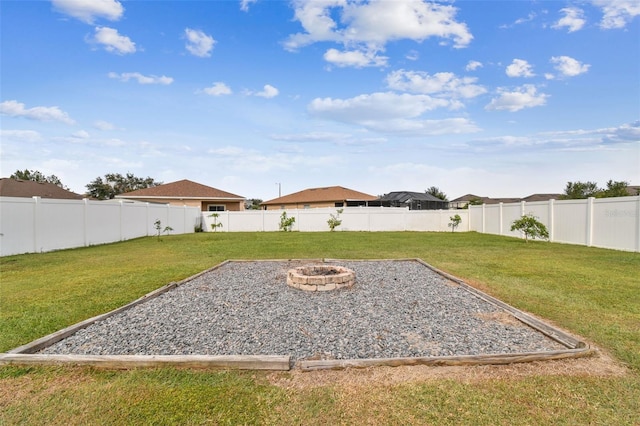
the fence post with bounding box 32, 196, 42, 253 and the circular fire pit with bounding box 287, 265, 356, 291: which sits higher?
the fence post with bounding box 32, 196, 42, 253

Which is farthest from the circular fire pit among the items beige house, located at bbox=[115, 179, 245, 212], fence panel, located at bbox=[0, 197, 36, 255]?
beige house, located at bbox=[115, 179, 245, 212]

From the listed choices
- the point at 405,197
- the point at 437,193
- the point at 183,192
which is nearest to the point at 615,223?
the point at 405,197

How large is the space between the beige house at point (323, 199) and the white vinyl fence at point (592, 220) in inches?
700

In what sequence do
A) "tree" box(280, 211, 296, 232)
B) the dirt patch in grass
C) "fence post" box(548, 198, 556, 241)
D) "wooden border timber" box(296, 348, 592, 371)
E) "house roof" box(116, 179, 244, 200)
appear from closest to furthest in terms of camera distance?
the dirt patch in grass < "wooden border timber" box(296, 348, 592, 371) < "fence post" box(548, 198, 556, 241) < "tree" box(280, 211, 296, 232) < "house roof" box(116, 179, 244, 200)

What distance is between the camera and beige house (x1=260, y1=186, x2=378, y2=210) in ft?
109

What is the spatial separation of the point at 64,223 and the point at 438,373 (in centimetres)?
1452

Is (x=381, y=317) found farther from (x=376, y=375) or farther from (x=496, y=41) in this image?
(x=496, y=41)

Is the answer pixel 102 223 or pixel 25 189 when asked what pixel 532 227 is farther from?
pixel 25 189

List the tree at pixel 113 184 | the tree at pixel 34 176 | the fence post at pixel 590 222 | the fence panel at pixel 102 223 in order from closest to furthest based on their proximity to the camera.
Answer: the fence post at pixel 590 222 < the fence panel at pixel 102 223 < the tree at pixel 34 176 < the tree at pixel 113 184

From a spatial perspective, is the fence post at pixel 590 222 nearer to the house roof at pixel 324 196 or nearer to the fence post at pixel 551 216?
the fence post at pixel 551 216

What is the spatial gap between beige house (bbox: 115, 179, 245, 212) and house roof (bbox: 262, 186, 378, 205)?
700 centimetres

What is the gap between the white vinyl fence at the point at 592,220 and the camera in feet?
35.0

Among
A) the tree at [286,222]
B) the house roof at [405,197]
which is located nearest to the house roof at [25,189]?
the tree at [286,222]

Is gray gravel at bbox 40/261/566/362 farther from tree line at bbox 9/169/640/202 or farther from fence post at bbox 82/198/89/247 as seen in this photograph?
tree line at bbox 9/169/640/202
